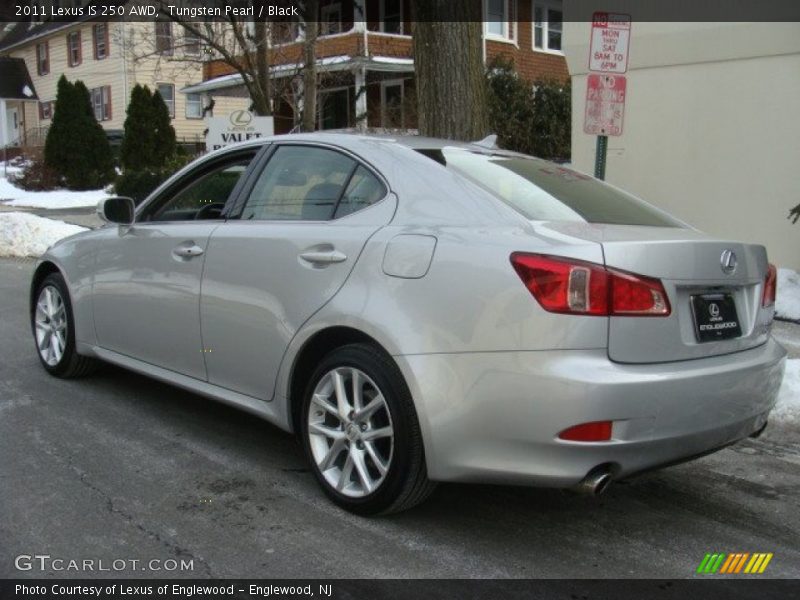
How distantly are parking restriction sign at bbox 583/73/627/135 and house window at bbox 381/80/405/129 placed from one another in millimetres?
12127

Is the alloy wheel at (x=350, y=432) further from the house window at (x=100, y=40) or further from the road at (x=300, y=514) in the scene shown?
the house window at (x=100, y=40)

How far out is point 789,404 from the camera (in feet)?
16.6

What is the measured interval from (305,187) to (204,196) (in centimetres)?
90

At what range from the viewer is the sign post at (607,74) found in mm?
6008

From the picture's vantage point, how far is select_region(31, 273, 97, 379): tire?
17.8ft

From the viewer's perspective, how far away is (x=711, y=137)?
30.2 ft

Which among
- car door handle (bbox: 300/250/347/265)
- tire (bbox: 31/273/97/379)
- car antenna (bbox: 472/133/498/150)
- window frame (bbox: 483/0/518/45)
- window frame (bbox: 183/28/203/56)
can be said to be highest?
window frame (bbox: 483/0/518/45)

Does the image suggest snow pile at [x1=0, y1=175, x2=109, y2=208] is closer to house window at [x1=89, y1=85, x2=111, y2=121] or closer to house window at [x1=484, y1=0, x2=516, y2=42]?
house window at [x1=89, y1=85, x2=111, y2=121]

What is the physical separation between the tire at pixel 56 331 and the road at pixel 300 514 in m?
0.67

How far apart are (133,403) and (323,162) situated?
2.18 metres

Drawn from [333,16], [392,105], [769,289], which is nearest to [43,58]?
[333,16]

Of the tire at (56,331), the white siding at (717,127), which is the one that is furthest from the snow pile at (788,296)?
the tire at (56,331)

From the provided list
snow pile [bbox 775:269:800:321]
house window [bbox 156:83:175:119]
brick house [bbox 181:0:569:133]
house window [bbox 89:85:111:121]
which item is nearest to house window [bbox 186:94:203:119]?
house window [bbox 156:83:175:119]
